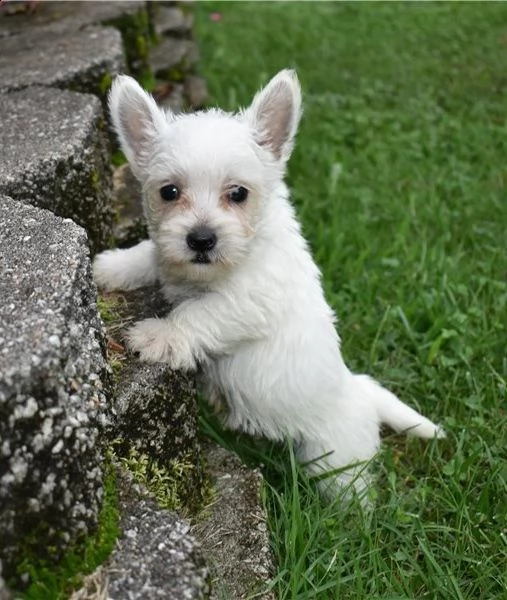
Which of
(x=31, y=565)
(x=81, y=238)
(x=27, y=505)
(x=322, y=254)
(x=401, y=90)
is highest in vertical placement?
(x=81, y=238)

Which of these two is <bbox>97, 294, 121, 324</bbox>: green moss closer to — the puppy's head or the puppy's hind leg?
the puppy's hind leg

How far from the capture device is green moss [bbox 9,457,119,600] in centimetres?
173

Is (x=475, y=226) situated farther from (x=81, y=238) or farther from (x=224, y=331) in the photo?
(x=81, y=238)

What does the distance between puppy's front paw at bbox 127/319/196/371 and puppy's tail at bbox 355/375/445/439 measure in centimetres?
85

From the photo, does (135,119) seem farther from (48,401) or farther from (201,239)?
(48,401)

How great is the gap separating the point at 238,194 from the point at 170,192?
221mm

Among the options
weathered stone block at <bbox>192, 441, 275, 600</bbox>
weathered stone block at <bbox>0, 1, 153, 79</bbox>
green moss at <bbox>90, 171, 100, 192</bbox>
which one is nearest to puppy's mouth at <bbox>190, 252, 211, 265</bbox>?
green moss at <bbox>90, 171, 100, 192</bbox>

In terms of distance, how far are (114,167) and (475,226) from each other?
A: 2.04 metres

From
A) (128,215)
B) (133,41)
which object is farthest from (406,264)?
(133,41)

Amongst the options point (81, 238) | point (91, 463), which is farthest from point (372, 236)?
point (91, 463)

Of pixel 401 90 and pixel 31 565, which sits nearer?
pixel 31 565

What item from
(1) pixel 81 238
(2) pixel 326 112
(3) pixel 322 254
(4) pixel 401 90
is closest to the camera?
(1) pixel 81 238

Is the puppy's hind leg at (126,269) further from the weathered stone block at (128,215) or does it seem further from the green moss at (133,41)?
the green moss at (133,41)

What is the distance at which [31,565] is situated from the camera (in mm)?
1736
